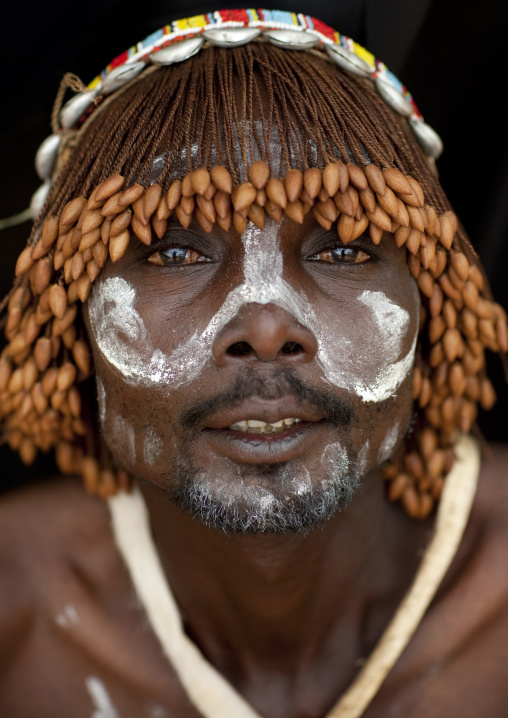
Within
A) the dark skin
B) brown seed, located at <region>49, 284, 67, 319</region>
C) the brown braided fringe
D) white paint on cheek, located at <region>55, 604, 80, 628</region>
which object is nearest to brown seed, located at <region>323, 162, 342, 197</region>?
the brown braided fringe

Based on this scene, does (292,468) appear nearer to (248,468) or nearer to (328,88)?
(248,468)

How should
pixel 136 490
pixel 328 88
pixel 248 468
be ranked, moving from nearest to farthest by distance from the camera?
pixel 248 468 → pixel 328 88 → pixel 136 490

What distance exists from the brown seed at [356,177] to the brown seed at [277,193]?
0.17 meters

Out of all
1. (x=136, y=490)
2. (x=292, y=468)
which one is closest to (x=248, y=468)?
(x=292, y=468)

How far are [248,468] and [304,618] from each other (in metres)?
0.67

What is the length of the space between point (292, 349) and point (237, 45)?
843mm

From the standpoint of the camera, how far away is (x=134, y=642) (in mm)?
2408

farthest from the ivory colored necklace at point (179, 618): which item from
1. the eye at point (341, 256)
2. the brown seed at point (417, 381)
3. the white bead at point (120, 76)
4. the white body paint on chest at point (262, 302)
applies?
the white bead at point (120, 76)

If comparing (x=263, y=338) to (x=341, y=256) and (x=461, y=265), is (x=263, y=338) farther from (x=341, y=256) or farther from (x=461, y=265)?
(x=461, y=265)

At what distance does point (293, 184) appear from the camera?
1820mm

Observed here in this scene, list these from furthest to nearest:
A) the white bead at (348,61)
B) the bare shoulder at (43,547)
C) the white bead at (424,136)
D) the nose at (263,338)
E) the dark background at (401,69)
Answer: the dark background at (401,69) → the bare shoulder at (43,547) → the white bead at (424,136) → the white bead at (348,61) → the nose at (263,338)

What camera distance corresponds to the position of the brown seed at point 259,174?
182 centimetres

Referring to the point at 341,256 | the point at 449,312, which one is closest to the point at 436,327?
the point at 449,312

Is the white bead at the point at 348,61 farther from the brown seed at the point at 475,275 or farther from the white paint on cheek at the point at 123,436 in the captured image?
the white paint on cheek at the point at 123,436
